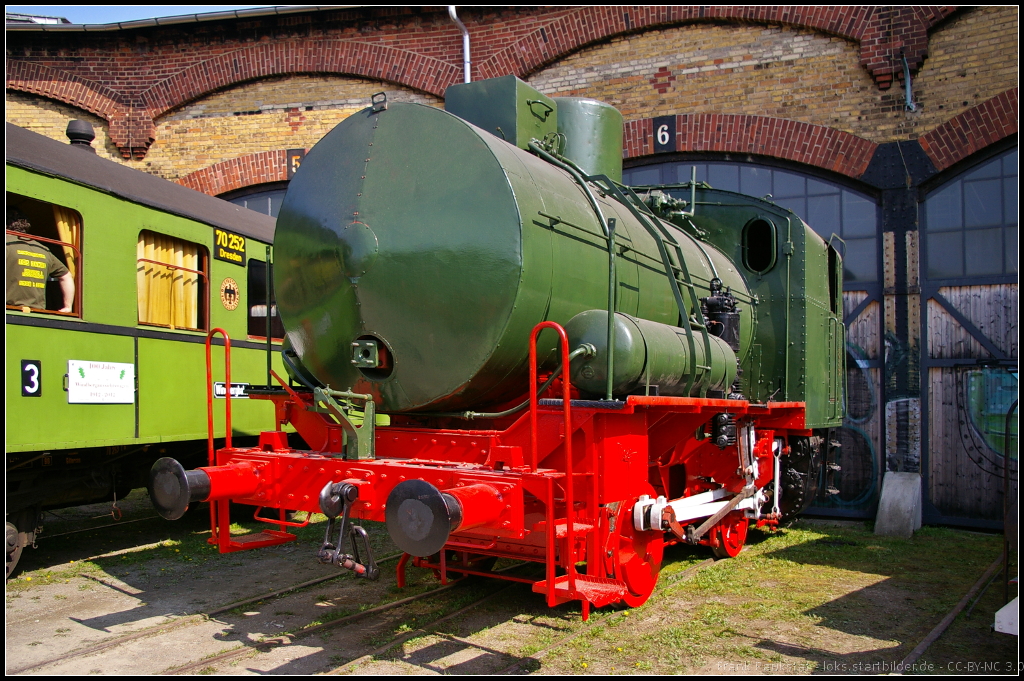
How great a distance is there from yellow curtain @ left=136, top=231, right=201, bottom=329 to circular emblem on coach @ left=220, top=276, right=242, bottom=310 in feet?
0.93

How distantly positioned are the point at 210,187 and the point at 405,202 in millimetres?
10026

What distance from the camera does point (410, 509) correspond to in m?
3.84

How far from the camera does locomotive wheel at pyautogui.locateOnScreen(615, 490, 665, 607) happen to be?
4.80 meters

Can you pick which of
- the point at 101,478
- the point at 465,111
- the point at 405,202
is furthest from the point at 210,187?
the point at 405,202

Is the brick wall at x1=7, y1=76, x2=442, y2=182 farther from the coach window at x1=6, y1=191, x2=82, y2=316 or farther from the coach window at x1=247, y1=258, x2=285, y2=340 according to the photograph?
the coach window at x1=6, y1=191, x2=82, y2=316

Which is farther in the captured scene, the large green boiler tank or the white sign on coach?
the white sign on coach

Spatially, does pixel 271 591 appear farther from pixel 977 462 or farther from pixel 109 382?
pixel 977 462

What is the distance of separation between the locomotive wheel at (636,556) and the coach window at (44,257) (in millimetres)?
4931

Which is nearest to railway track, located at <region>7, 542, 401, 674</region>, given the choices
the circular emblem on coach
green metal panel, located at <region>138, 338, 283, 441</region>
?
green metal panel, located at <region>138, 338, 283, 441</region>

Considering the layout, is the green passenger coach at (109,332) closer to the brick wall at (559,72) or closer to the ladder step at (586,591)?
the ladder step at (586,591)

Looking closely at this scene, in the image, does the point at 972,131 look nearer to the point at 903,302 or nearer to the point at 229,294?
the point at 903,302

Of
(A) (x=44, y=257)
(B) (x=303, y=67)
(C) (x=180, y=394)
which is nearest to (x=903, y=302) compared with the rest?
(C) (x=180, y=394)

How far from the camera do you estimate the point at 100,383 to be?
6.77 meters

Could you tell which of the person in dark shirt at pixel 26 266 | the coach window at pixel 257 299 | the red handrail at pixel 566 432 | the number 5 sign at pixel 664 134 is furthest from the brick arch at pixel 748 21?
the red handrail at pixel 566 432
